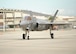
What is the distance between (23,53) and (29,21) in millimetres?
14413

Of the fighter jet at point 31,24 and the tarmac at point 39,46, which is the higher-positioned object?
the fighter jet at point 31,24

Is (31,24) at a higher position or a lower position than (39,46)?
higher

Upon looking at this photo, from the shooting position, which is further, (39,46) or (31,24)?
(31,24)

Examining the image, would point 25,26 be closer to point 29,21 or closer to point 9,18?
point 29,21

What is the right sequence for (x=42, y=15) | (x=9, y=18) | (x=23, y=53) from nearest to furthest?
(x=23, y=53) → (x=9, y=18) → (x=42, y=15)

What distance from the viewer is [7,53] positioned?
41.6 feet

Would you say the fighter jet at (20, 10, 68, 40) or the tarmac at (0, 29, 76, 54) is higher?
the fighter jet at (20, 10, 68, 40)

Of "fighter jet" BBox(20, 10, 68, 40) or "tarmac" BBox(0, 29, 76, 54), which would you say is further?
"fighter jet" BBox(20, 10, 68, 40)

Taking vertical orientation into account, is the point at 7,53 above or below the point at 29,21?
below

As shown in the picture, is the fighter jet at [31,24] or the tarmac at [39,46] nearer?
the tarmac at [39,46]

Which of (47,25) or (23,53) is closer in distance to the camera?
(23,53)

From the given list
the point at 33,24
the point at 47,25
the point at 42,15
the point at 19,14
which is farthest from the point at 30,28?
the point at 42,15

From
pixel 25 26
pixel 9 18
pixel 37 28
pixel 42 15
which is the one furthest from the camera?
pixel 42 15

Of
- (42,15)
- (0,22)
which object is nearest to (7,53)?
(0,22)
